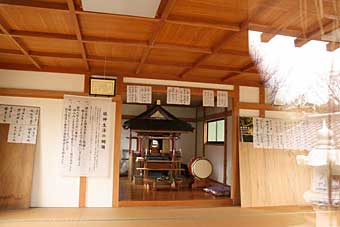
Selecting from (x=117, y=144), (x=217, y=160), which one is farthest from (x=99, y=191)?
(x=217, y=160)

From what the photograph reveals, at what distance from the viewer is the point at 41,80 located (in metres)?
4.69

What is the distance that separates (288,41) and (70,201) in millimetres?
4236

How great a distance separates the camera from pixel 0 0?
96.3 inches

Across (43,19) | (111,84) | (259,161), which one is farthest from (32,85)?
(259,161)

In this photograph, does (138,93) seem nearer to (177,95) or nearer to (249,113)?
(177,95)

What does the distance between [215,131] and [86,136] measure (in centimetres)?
421

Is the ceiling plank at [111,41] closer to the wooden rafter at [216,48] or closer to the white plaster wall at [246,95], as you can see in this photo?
the wooden rafter at [216,48]

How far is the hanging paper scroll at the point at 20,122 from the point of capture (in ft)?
14.6

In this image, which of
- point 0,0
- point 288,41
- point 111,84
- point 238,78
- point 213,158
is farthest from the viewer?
point 213,158

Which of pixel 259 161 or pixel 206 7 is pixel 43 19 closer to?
pixel 206 7

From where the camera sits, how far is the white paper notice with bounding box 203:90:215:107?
17.1 ft

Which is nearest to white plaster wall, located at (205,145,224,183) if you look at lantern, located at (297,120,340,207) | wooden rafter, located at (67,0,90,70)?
wooden rafter, located at (67,0,90,70)

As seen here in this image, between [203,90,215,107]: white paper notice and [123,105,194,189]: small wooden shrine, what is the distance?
2402 mm

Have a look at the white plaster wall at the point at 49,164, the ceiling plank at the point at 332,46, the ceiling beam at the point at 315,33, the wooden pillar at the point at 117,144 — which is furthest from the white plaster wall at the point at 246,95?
the ceiling plank at the point at 332,46
